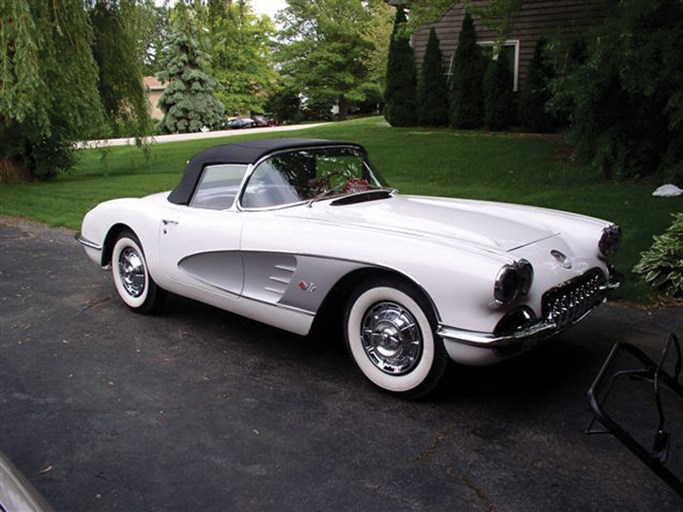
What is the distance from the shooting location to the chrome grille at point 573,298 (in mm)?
3219

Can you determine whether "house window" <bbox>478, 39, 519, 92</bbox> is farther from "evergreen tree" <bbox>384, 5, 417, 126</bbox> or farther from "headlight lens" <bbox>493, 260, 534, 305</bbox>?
"headlight lens" <bbox>493, 260, 534, 305</bbox>

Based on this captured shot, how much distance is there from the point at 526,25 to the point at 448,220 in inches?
615

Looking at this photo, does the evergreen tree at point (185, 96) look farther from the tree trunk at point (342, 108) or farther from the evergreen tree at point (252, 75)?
the tree trunk at point (342, 108)

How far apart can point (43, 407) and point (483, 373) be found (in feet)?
8.51

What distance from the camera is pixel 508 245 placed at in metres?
3.33

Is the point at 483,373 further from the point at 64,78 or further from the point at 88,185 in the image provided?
the point at 88,185

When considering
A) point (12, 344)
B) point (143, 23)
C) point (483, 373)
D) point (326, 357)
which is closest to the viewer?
point (483, 373)

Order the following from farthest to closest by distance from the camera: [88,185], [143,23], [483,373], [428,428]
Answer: [88,185], [143,23], [483,373], [428,428]

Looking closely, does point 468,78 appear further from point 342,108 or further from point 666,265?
point 342,108

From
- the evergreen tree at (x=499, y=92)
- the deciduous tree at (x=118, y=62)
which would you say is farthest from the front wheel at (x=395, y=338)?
the evergreen tree at (x=499, y=92)

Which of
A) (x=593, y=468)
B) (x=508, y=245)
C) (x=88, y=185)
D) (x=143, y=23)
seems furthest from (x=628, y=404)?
(x=88, y=185)

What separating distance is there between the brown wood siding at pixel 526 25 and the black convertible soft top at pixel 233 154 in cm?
1199

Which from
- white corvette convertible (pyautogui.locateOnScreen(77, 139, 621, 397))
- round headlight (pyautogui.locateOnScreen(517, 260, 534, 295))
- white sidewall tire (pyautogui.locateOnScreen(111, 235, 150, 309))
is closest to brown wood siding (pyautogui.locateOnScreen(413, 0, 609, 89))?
white corvette convertible (pyautogui.locateOnScreen(77, 139, 621, 397))


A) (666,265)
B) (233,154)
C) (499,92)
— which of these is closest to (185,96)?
(499,92)
